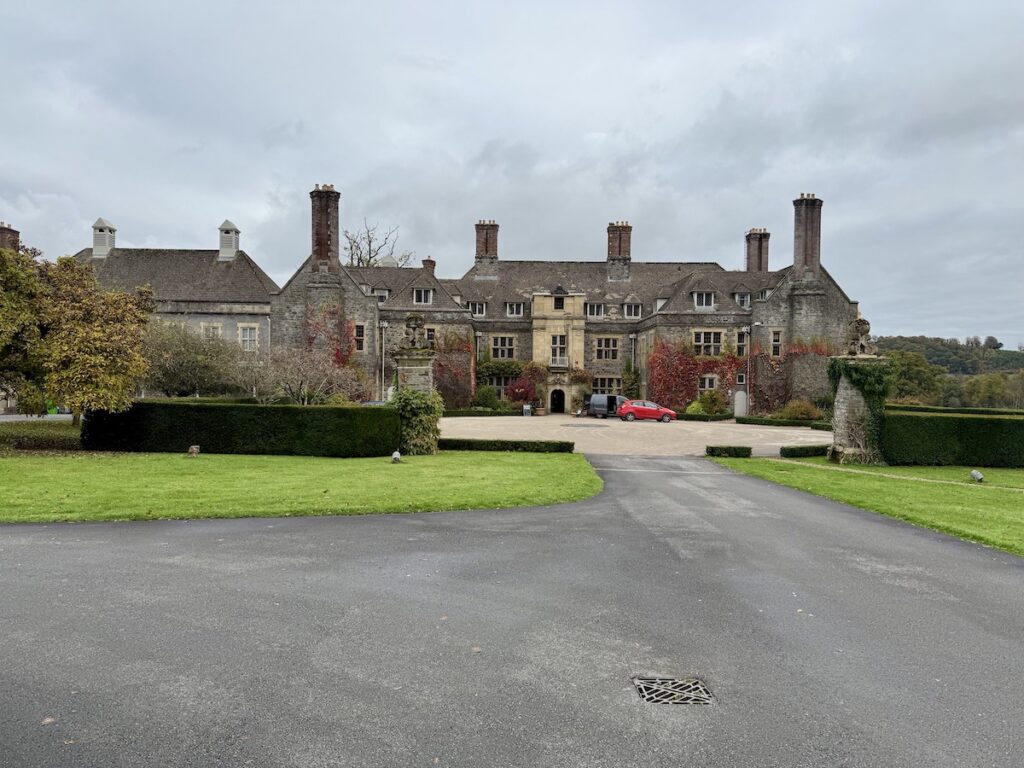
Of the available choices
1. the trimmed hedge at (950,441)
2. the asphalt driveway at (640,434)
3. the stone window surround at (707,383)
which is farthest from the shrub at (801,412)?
the trimmed hedge at (950,441)

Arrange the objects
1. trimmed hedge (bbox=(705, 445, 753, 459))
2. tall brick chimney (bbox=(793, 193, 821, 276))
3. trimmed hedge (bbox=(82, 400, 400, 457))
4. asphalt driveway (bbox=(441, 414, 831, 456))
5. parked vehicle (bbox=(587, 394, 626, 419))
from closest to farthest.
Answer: trimmed hedge (bbox=(82, 400, 400, 457))
trimmed hedge (bbox=(705, 445, 753, 459))
asphalt driveway (bbox=(441, 414, 831, 456))
tall brick chimney (bbox=(793, 193, 821, 276))
parked vehicle (bbox=(587, 394, 626, 419))

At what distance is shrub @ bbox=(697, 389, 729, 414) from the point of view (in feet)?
139

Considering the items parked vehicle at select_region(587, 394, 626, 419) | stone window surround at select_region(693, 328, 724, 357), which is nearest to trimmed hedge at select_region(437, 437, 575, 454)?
parked vehicle at select_region(587, 394, 626, 419)

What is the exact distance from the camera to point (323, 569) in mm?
7391

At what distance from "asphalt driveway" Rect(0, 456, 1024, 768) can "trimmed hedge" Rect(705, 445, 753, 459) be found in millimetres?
13485

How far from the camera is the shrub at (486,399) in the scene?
143 feet

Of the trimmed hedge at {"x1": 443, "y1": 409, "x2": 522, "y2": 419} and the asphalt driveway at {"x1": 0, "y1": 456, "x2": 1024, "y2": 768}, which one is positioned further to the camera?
the trimmed hedge at {"x1": 443, "y1": 409, "x2": 522, "y2": 419}

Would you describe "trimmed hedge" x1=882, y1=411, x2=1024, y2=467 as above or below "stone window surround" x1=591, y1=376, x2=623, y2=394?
below

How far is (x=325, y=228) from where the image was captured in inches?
1610

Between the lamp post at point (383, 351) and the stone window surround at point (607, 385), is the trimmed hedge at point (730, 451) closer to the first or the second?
the stone window surround at point (607, 385)

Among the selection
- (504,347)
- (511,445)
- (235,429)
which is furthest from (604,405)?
(235,429)

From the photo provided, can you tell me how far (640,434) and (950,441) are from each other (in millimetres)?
12593

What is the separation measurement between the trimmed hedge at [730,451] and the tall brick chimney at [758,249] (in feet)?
103

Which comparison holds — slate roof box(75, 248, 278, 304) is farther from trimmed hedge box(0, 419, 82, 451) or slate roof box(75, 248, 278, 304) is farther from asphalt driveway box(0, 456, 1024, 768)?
asphalt driveway box(0, 456, 1024, 768)
